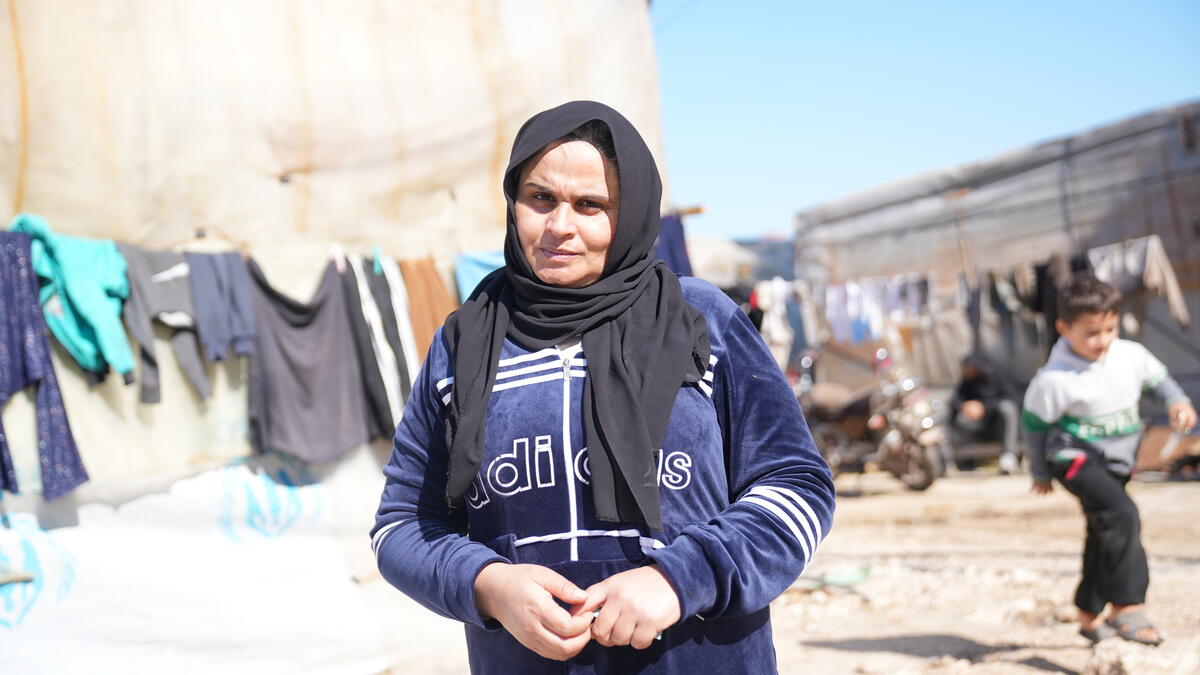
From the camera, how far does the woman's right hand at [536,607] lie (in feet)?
4.04

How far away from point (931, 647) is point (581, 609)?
332cm

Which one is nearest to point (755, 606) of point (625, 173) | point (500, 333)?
point (500, 333)

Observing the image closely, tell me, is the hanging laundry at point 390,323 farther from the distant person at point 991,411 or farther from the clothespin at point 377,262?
the distant person at point 991,411

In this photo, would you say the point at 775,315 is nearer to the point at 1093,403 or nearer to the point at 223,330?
the point at 1093,403

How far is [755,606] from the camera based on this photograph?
1.31 meters

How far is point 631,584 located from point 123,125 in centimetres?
370

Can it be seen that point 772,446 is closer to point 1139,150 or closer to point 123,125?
point 123,125

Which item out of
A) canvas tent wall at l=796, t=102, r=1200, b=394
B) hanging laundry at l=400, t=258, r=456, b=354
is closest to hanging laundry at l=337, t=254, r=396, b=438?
hanging laundry at l=400, t=258, r=456, b=354

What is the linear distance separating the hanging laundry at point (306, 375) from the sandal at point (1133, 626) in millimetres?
3414

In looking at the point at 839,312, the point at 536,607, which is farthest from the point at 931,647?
the point at 839,312

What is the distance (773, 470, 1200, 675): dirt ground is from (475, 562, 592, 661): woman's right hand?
291 centimetres

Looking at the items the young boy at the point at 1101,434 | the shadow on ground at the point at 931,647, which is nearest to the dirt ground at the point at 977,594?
the shadow on ground at the point at 931,647

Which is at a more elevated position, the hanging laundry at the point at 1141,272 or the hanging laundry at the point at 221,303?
the hanging laundry at the point at 221,303

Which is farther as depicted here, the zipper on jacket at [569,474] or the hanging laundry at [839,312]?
the hanging laundry at [839,312]
